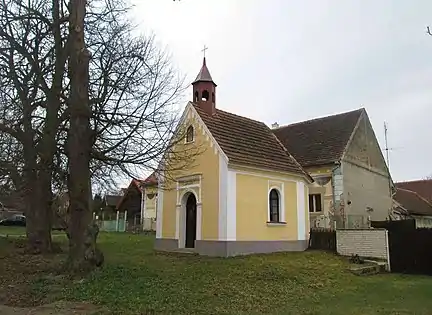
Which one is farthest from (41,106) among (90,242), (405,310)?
(405,310)

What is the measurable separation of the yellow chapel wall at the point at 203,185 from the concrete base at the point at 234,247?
35cm

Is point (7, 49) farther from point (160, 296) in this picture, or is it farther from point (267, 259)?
point (267, 259)

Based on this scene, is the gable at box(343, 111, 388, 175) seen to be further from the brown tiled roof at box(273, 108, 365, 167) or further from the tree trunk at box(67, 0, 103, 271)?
the tree trunk at box(67, 0, 103, 271)

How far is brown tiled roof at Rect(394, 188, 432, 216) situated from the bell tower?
90.4 ft

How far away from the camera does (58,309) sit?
902cm

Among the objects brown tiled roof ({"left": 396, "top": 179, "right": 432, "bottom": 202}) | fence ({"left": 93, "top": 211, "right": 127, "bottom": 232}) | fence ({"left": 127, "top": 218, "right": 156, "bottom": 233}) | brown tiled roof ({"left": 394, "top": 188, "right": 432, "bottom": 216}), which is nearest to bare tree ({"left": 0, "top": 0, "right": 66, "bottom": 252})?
fence ({"left": 127, "top": 218, "right": 156, "bottom": 233})

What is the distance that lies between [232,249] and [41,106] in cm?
994

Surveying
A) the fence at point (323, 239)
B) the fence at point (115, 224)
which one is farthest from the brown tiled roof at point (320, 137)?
the fence at point (115, 224)

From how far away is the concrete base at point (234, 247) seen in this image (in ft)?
62.8

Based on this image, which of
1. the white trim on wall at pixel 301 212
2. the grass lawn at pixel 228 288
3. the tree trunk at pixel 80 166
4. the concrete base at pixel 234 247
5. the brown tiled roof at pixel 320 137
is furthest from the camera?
the brown tiled roof at pixel 320 137

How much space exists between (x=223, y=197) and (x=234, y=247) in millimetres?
2284

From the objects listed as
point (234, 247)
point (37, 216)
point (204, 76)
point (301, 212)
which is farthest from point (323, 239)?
point (37, 216)

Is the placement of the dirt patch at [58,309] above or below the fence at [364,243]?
below

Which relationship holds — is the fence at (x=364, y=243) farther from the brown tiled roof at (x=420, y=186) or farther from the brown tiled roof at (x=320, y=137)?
the brown tiled roof at (x=420, y=186)
